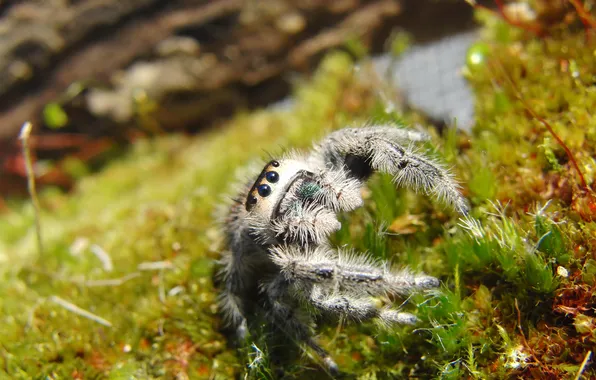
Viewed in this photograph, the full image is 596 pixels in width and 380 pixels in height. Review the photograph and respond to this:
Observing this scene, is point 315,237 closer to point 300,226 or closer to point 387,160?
point 300,226

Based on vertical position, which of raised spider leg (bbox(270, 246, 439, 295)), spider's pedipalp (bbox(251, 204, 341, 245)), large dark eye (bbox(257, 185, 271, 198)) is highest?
large dark eye (bbox(257, 185, 271, 198))

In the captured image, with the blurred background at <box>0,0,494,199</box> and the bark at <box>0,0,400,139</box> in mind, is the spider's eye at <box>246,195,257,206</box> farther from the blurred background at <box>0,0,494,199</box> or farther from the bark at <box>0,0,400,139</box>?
the bark at <box>0,0,400,139</box>

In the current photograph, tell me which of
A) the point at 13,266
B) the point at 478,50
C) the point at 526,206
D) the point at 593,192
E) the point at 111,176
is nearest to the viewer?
the point at 593,192

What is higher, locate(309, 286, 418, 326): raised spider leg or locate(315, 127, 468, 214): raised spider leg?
locate(315, 127, 468, 214): raised spider leg

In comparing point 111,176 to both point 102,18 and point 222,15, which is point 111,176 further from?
point 222,15

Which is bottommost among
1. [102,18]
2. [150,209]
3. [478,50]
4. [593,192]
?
[150,209]

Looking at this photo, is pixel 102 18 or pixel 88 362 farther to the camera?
pixel 102 18

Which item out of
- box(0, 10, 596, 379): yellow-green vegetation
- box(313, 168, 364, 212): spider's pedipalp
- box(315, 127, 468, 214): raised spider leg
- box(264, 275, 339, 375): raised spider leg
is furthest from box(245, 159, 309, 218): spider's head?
box(0, 10, 596, 379): yellow-green vegetation

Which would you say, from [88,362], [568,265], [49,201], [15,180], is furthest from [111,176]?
[568,265]
